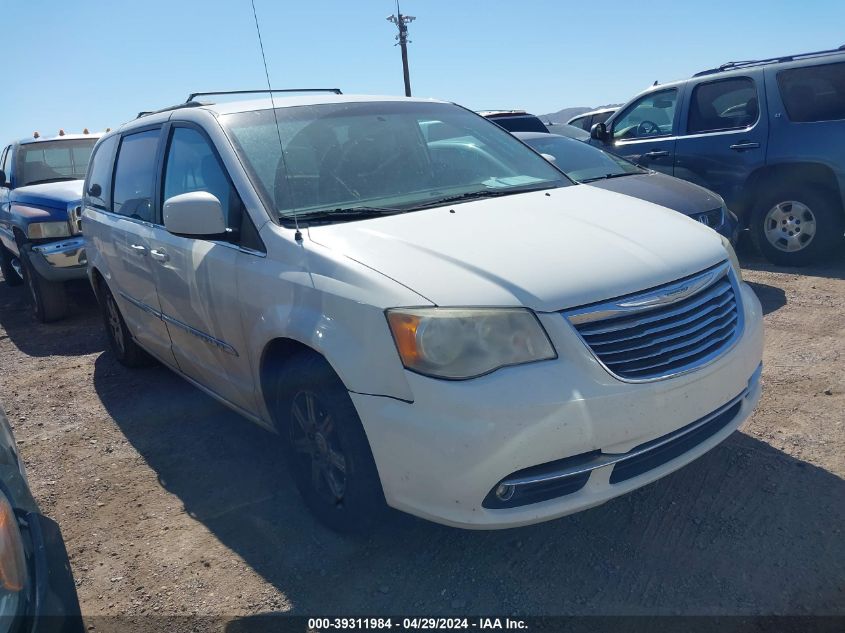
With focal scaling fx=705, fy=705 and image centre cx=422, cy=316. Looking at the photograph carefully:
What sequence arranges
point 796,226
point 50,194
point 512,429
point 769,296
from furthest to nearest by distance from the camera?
point 50,194 → point 796,226 → point 769,296 → point 512,429

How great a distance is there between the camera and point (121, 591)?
109 inches

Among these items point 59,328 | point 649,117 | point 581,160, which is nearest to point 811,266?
point 581,160

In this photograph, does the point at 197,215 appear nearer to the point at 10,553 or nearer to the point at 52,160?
the point at 10,553

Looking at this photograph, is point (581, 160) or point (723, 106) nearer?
point (581, 160)

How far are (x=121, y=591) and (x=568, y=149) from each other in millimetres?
5549

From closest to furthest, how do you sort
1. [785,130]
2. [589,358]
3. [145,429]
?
[589,358] < [145,429] < [785,130]

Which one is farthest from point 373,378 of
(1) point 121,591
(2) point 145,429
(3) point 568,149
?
(3) point 568,149

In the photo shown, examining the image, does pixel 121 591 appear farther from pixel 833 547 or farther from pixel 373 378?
pixel 833 547

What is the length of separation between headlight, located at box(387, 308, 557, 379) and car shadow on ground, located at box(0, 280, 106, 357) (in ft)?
15.5

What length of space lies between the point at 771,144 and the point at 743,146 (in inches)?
10.2

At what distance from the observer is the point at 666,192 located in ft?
18.9

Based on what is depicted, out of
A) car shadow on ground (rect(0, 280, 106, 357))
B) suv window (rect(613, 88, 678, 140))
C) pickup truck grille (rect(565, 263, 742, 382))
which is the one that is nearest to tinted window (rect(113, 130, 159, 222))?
car shadow on ground (rect(0, 280, 106, 357))

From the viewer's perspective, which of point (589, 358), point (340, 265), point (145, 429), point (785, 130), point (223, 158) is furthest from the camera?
point (785, 130)

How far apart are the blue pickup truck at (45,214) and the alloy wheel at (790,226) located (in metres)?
6.58
